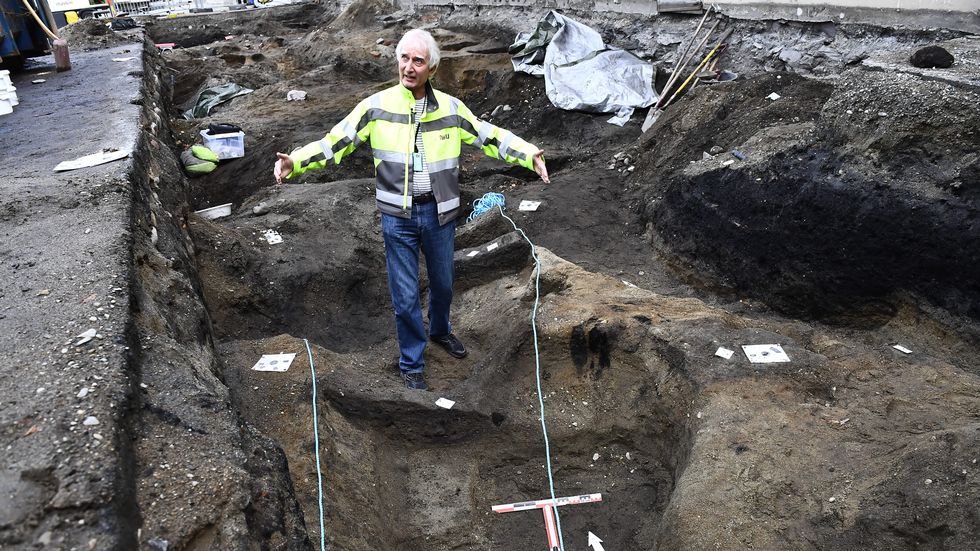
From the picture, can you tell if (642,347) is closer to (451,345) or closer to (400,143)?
(451,345)

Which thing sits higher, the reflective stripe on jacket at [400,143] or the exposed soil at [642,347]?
the reflective stripe on jacket at [400,143]

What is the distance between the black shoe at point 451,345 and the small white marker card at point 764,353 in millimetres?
1732

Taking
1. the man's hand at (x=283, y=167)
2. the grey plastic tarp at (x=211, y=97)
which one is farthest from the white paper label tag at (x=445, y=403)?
the grey plastic tarp at (x=211, y=97)

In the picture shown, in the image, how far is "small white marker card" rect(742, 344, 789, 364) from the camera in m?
3.57

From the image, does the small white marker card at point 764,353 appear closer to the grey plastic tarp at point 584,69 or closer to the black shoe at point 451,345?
the black shoe at point 451,345

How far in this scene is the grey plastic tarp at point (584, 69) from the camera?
Answer: 814cm

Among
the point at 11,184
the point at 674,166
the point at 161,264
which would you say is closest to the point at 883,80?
the point at 674,166

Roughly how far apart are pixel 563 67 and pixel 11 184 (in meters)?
6.37

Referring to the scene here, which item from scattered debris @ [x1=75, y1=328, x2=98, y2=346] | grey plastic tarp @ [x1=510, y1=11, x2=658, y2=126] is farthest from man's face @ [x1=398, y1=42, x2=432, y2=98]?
grey plastic tarp @ [x1=510, y1=11, x2=658, y2=126]

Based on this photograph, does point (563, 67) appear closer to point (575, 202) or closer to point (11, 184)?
point (575, 202)

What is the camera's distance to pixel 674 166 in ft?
20.5

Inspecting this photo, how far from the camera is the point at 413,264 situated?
376 centimetres

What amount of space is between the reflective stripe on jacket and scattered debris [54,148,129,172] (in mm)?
1708

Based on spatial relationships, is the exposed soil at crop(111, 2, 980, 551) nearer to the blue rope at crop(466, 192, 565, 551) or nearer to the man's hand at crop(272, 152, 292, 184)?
the blue rope at crop(466, 192, 565, 551)
